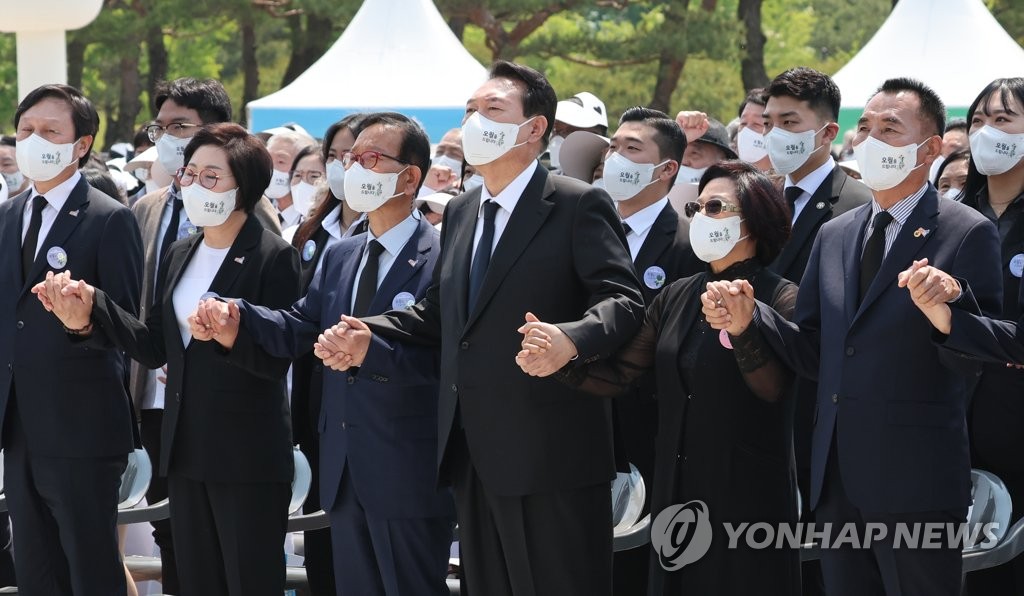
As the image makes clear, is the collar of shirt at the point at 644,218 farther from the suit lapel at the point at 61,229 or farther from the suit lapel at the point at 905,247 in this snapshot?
the suit lapel at the point at 61,229

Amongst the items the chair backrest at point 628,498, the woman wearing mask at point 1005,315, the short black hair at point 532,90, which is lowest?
the chair backrest at point 628,498

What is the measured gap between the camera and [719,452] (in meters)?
4.47

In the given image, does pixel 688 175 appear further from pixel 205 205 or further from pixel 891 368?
pixel 891 368

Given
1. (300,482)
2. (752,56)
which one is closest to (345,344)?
(300,482)

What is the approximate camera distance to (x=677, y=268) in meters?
5.43

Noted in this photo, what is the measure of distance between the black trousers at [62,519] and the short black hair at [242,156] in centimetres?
115

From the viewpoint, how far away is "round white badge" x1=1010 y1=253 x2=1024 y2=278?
514 centimetres

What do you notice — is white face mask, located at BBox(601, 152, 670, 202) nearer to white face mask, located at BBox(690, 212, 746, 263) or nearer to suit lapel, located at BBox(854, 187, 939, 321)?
white face mask, located at BBox(690, 212, 746, 263)

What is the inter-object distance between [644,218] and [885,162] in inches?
59.9

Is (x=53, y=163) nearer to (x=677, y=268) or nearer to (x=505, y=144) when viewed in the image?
(x=505, y=144)

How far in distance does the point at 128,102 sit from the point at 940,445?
2473 centimetres

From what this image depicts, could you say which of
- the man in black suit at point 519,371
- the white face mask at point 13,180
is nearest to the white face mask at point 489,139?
the man in black suit at point 519,371

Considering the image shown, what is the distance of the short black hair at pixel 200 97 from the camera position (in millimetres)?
6480

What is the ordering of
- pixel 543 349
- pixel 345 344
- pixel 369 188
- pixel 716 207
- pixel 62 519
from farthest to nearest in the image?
pixel 62 519, pixel 369 188, pixel 716 207, pixel 345 344, pixel 543 349
